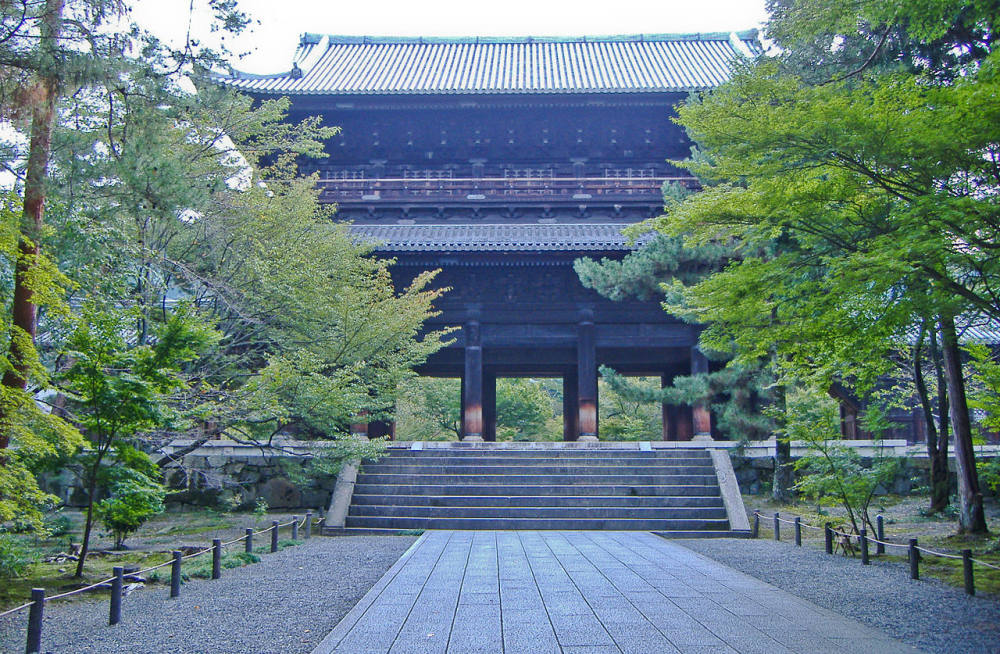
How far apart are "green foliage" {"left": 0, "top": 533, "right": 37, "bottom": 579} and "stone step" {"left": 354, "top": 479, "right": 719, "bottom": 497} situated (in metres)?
6.31

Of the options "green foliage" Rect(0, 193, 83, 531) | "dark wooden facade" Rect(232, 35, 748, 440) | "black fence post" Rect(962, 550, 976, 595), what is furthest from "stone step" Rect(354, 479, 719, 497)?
"green foliage" Rect(0, 193, 83, 531)

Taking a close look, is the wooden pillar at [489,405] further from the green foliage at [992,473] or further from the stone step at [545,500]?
the green foliage at [992,473]

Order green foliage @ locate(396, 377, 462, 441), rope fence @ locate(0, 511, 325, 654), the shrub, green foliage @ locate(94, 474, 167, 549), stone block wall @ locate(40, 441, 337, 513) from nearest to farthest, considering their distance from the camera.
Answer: rope fence @ locate(0, 511, 325, 654) → green foliage @ locate(94, 474, 167, 549) → the shrub → stone block wall @ locate(40, 441, 337, 513) → green foliage @ locate(396, 377, 462, 441)

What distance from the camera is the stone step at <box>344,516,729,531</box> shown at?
12.1m

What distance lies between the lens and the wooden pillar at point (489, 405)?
2184 cm

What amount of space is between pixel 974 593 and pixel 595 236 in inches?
446

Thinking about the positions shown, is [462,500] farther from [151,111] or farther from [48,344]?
[151,111]

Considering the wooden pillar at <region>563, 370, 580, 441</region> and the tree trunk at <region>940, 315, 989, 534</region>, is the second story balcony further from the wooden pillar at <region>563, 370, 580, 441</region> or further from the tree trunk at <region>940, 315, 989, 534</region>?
the tree trunk at <region>940, 315, 989, 534</region>

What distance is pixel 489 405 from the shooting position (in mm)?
22109

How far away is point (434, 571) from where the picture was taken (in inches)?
309

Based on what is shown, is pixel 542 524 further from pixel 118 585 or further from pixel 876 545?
pixel 118 585

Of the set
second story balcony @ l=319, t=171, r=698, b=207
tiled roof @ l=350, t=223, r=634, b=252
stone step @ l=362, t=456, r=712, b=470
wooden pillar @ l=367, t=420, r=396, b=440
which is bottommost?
stone step @ l=362, t=456, r=712, b=470

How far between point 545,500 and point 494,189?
909 centimetres

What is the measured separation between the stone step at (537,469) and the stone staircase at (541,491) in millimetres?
20
